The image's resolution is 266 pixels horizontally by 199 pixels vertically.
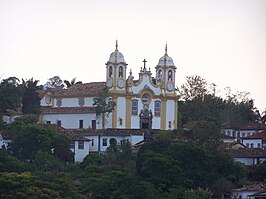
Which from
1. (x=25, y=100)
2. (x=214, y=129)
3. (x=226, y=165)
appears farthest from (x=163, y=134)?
(x=25, y=100)

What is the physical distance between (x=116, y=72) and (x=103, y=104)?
272 cm

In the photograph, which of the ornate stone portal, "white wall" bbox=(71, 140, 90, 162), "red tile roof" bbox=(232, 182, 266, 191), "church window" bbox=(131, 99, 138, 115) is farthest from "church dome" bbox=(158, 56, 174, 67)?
"red tile roof" bbox=(232, 182, 266, 191)

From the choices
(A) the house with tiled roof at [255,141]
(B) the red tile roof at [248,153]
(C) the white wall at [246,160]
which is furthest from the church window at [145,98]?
(A) the house with tiled roof at [255,141]

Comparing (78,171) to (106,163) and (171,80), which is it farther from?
(171,80)

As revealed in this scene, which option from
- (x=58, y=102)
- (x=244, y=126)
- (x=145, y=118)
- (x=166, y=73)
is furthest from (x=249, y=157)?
(x=244, y=126)

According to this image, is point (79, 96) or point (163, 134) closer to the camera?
point (163, 134)

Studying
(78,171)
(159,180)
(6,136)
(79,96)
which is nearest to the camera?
(159,180)

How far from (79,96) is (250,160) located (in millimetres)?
13059

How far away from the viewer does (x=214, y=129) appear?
182ft

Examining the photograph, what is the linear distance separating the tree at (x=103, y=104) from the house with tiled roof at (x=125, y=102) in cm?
41

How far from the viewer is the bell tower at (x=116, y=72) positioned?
2440 inches

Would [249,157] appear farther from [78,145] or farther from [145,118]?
[78,145]

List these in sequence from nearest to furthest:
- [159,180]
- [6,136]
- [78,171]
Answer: [159,180], [78,171], [6,136]

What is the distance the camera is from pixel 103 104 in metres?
60.5
